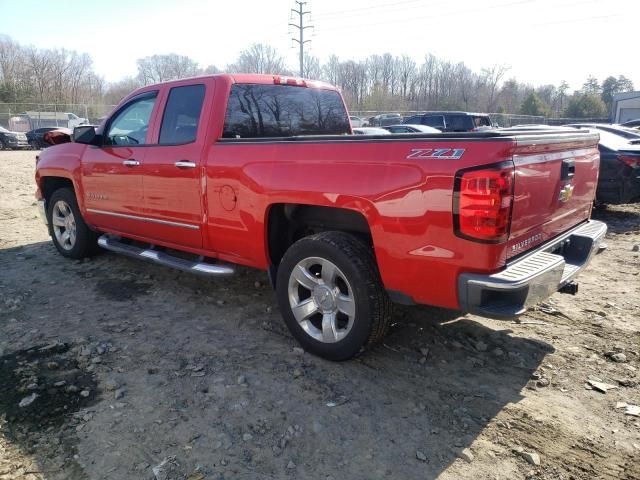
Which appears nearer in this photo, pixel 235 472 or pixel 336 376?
pixel 235 472

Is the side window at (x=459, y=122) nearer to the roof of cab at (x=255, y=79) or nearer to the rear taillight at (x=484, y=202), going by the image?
the roof of cab at (x=255, y=79)

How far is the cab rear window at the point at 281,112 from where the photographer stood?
426cm

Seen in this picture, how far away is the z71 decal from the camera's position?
2.65 m

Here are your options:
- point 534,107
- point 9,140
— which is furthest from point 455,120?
point 534,107

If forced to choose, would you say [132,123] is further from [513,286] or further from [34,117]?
[34,117]

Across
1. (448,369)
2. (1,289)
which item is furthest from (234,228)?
(1,289)

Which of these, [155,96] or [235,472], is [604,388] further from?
[155,96]

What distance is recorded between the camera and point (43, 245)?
687 cm

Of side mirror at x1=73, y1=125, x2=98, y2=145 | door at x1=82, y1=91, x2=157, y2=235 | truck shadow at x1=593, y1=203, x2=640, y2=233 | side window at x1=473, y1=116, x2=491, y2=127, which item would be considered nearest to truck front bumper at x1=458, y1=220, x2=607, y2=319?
door at x1=82, y1=91, x2=157, y2=235

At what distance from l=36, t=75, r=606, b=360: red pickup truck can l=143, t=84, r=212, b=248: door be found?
17 mm

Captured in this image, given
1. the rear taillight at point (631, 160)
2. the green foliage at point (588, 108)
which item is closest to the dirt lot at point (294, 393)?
the rear taillight at point (631, 160)

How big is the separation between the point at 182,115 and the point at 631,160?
7320 millimetres

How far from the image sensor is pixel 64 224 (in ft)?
20.3

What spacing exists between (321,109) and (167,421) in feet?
10.8
